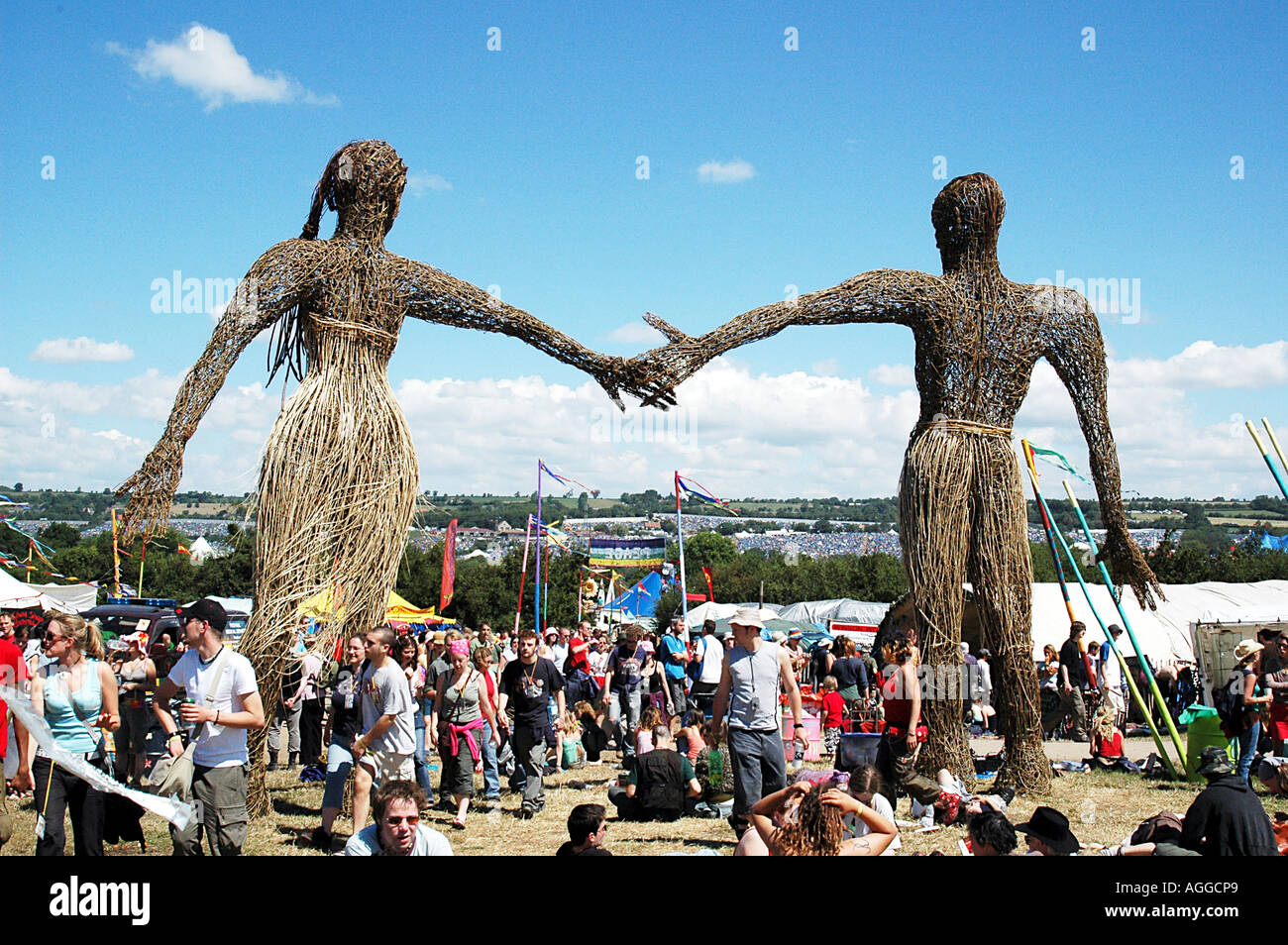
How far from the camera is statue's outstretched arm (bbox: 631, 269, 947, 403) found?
24.7ft

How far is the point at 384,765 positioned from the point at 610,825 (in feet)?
7.13

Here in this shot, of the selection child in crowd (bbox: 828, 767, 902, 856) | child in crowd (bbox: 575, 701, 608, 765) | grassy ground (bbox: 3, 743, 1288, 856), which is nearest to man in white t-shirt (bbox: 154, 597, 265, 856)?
grassy ground (bbox: 3, 743, 1288, 856)

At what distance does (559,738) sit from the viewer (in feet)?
36.2

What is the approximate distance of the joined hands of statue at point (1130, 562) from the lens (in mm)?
8562

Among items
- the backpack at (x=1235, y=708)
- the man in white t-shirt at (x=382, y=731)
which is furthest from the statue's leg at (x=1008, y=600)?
the man in white t-shirt at (x=382, y=731)

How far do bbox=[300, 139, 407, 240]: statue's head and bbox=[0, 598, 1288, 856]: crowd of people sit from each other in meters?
3.03

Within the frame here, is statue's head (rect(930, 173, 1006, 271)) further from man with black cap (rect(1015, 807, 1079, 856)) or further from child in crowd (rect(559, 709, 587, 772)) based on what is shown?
child in crowd (rect(559, 709, 587, 772))

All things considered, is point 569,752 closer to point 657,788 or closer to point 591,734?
point 591,734

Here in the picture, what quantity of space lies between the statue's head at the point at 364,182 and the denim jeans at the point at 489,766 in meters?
4.13

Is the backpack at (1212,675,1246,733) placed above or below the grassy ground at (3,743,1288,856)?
above

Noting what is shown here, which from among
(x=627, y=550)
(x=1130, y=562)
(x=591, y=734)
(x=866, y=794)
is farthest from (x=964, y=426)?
(x=627, y=550)

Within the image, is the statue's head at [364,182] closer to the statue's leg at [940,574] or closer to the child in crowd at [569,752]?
the statue's leg at [940,574]

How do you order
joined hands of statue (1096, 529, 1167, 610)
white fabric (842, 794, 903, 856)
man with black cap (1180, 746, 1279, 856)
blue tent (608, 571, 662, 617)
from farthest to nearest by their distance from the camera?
1. blue tent (608, 571, 662, 617)
2. joined hands of statue (1096, 529, 1167, 610)
3. white fabric (842, 794, 903, 856)
4. man with black cap (1180, 746, 1279, 856)
